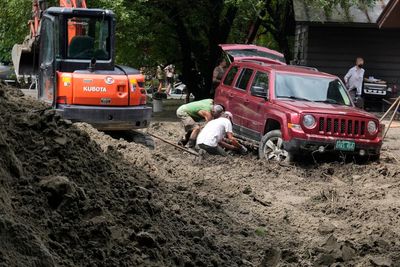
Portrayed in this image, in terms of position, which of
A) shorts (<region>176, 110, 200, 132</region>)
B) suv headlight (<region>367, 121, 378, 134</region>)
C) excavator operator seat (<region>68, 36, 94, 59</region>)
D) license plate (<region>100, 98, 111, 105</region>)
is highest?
excavator operator seat (<region>68, 36, 94, 59</region>)

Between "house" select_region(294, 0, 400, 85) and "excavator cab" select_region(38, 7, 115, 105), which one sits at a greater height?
"excavator cab" select_region(38, 7, 115, 105)

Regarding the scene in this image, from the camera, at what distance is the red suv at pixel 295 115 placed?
40.5 ft

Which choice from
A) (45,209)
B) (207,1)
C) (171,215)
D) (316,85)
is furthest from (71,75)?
(207,1)

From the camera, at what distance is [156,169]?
34.0 feet

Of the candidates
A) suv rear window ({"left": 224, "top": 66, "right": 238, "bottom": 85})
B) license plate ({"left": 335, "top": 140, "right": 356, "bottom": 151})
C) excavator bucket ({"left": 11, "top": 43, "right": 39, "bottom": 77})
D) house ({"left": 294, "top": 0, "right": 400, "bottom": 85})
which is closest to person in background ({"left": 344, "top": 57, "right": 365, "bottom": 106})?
house ({"left": 294, "top": 0, "right": 400, "bottom": 85})

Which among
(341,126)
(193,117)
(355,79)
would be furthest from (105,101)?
(355,79)

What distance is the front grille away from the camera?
12.4 meters

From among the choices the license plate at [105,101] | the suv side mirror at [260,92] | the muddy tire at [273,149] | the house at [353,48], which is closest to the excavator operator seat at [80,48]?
the license plate at [105,101]

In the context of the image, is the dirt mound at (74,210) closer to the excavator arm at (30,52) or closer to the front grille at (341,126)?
the front grille at (341,126)

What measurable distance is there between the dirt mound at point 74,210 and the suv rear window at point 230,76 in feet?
26.5

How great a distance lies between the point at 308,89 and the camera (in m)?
13.6

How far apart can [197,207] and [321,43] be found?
1712 cm

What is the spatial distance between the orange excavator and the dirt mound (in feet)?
16.5

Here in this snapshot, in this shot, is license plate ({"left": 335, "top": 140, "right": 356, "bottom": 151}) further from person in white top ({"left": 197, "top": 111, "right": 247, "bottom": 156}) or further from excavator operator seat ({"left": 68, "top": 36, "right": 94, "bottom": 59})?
excavator operator seat ({"left": 68, "top": 36, "right": 94, "bottom": 59})
